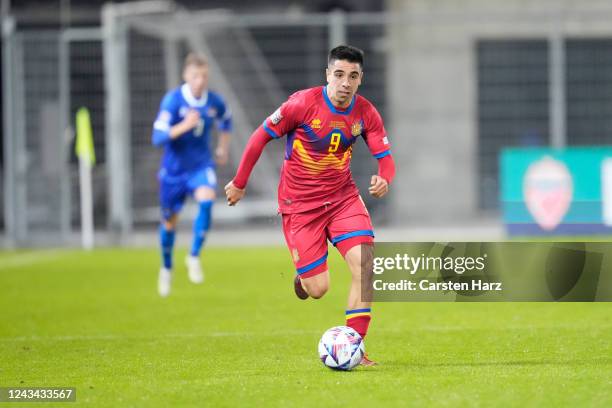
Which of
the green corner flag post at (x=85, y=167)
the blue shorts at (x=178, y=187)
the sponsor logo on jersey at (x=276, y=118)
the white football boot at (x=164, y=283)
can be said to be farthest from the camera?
the green corner flag post at (x=85, y=167)

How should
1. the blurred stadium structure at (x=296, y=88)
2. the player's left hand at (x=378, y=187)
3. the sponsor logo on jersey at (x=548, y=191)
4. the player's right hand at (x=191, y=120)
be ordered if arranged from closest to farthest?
the player's left hand at (x=378, y=187), the player's right hand at (x=191, y=120), the sponsor logo on jersey at (x=548, y=191), the blurred stadium structure at (x=296, y=88)

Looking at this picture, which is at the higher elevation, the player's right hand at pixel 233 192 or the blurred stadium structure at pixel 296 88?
the blurred stadium structure at pixel 296 88

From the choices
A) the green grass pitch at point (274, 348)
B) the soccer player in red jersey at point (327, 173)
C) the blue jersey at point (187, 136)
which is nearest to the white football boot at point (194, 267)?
the green grass pitch at point (274, 348)

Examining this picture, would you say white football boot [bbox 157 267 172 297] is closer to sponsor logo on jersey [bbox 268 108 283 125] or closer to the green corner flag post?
sponsor logo on jersey [bbox 268 108 283 125]

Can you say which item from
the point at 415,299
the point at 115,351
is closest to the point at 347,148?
the point at 415,299

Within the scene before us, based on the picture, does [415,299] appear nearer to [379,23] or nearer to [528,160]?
[528,160]

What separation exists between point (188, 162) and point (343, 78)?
6113 mm

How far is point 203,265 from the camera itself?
1756 cm

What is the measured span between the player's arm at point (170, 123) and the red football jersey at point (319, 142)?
4664mm

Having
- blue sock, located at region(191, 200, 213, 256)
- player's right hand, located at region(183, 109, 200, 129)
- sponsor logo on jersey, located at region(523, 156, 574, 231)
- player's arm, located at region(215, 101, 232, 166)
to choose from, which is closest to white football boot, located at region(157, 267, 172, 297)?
blue sock, located at region(191, 200, 213, 256)

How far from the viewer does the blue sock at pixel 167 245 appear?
13492 mm

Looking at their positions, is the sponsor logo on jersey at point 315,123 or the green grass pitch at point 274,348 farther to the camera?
the sponsor logo on jersey at point 315,123

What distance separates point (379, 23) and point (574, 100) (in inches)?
149

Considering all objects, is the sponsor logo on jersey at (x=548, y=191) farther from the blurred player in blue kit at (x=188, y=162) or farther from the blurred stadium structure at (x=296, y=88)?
the blurred player in blue kit at (x=188, y=162)
